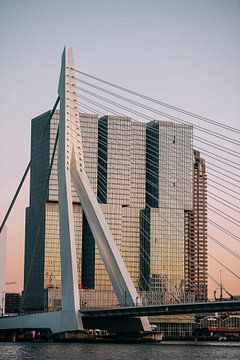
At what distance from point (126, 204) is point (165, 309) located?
328 feet

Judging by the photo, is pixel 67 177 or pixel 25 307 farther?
pixel 25 307

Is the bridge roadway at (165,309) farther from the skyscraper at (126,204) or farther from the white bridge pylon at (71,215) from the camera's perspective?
the skyscraper at (126,204)

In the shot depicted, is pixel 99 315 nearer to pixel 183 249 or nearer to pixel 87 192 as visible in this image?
pixel 87 192

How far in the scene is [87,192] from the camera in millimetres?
84938

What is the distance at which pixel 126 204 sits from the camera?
602 ft

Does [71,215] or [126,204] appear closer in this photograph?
[71,215]

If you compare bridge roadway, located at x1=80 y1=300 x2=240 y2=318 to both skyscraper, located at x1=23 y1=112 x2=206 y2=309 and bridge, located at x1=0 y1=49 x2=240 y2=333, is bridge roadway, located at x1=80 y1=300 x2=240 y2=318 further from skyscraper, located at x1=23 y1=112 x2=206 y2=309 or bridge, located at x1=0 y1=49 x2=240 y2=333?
skyscraper, located at x1=23 y1=112 x2=206 y2=309

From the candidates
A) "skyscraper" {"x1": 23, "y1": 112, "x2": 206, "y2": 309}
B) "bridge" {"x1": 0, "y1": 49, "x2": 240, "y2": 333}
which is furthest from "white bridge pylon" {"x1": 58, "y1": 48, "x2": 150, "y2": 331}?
"skyscraper" {"x1": 23, "y1": 112, "x2": 206, "y2": 309}

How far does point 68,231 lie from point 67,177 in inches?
203

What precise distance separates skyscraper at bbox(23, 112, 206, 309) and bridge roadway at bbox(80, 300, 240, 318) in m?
85.9

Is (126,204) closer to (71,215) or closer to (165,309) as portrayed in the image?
(165,309)

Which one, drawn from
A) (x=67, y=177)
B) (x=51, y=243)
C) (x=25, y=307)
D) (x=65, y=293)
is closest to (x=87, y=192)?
(x=67, y=177)

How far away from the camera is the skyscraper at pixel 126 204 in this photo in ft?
576

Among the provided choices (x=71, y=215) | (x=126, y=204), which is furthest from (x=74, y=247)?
(x=126, y=204)
